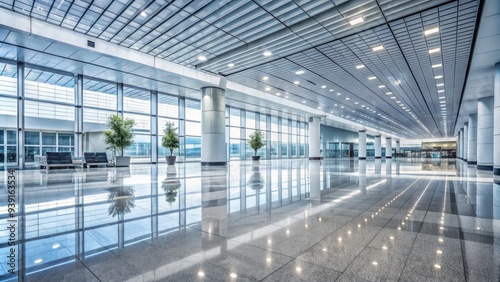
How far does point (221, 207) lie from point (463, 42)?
1370cm

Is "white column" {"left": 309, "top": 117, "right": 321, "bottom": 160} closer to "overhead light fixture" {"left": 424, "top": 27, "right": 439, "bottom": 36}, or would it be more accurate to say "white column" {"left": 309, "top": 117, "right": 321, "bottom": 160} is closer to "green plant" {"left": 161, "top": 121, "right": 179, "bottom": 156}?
"green plant" {"left": 161, "top": 121, "right": 179, "bottom": 156}

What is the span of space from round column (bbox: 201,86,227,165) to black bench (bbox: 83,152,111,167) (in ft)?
24.7

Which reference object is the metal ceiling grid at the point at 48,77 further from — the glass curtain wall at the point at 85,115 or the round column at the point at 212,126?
the round column at the point at 212,126

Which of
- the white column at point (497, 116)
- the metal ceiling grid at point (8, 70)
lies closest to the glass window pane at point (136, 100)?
the metal ceiling grid at point (8, 70)

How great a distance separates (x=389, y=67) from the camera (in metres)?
15.5

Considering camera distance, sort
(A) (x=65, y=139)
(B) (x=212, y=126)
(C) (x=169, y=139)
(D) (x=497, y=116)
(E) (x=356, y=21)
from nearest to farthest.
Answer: (E) (x=356, y=21) → (D) (x=497, y=116) → (B) (x=212, y=126) → (C) (x=169, y=139) → (A) (x=65, y=139)

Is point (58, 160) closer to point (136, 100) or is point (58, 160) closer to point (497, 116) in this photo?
point (136, 100)

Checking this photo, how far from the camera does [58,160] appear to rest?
1706 centimetres

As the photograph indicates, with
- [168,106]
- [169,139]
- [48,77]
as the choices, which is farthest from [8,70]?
[168,106]

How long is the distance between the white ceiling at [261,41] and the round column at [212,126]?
113cm

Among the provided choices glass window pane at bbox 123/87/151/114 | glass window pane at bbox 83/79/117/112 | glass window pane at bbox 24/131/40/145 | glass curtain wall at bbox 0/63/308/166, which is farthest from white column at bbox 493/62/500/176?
glass window pane at bbox 24/131/40/145

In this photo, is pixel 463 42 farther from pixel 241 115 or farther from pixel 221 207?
pixel 241 115

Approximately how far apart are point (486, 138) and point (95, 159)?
28.6 meters

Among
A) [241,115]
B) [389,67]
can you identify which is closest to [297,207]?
[389,67]
